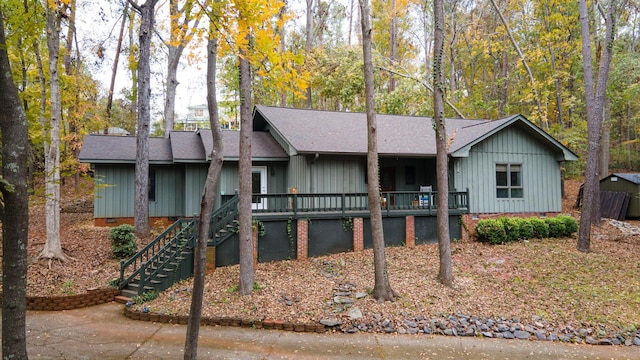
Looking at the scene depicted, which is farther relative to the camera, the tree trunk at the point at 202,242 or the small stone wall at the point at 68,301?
the small stone wall at the point at 68,301

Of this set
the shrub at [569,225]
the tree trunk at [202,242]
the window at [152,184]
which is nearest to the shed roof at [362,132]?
the shrub at [569,225]

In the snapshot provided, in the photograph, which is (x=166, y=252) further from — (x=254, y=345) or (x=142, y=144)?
(x=142, y=144)

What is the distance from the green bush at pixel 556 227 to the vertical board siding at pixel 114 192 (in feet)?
52.8

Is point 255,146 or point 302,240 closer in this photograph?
point 302,240

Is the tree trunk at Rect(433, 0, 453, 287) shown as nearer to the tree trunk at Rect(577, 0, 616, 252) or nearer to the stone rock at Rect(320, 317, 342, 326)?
the stone rock at Rect(320, 317, 342, 326)

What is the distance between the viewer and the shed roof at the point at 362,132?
13.9 meters

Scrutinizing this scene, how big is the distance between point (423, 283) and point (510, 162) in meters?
8.33

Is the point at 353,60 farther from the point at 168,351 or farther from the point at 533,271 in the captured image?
the point at 168,351

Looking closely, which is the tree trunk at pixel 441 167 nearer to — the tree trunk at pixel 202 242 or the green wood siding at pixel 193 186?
the tree trunk at pixel 202 242

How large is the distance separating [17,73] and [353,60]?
1719 cm

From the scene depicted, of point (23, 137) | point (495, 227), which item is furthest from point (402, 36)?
point (23, 137)

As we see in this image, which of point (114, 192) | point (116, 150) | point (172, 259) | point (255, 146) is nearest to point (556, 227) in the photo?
point (255, 146)

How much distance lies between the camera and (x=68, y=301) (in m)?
8.41

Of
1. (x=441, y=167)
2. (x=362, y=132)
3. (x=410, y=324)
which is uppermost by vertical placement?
(x=362, y=132)
